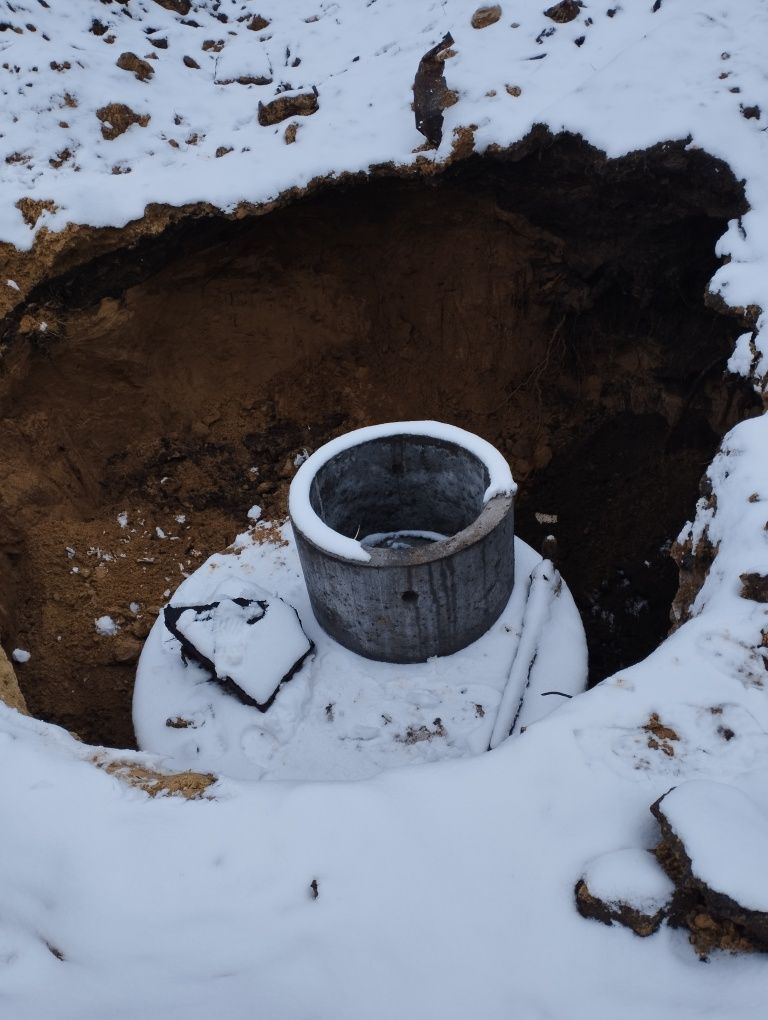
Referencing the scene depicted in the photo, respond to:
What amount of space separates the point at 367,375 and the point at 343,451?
241 centimetres

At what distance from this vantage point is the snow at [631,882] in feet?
7.35

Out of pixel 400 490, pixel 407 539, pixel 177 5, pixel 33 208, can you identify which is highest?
pixel 177 5

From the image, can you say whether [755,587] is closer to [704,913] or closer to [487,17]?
[704,913]

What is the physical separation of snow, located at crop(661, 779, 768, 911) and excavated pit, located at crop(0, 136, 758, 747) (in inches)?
128

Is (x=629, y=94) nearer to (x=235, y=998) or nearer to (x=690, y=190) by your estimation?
(x=690, y=190)

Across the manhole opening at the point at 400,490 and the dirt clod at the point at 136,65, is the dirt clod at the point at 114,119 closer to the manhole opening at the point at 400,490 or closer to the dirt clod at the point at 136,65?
the dirt clod at the point at 136,65

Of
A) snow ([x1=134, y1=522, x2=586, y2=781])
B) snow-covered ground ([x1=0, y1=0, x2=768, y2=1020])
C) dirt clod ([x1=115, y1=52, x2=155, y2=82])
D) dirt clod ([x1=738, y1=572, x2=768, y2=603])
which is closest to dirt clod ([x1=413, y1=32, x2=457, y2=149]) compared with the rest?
dirt clod ([x1=115, y1=52, x2=155, y2=82])

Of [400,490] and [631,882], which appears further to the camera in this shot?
[400,490]

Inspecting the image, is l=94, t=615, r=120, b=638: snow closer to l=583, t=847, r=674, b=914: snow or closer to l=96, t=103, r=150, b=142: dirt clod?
l=96, t=103, r=150, b=142: dirt clod

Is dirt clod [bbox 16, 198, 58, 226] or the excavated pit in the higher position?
dirt clod [bbox 16, 198, 58, 226]

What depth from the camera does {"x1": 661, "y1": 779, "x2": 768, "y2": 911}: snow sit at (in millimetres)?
2092

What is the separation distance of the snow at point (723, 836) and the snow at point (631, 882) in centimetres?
17

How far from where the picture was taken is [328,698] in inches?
176

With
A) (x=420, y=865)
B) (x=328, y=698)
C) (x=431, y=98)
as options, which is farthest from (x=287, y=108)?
(x=420, y=865)
